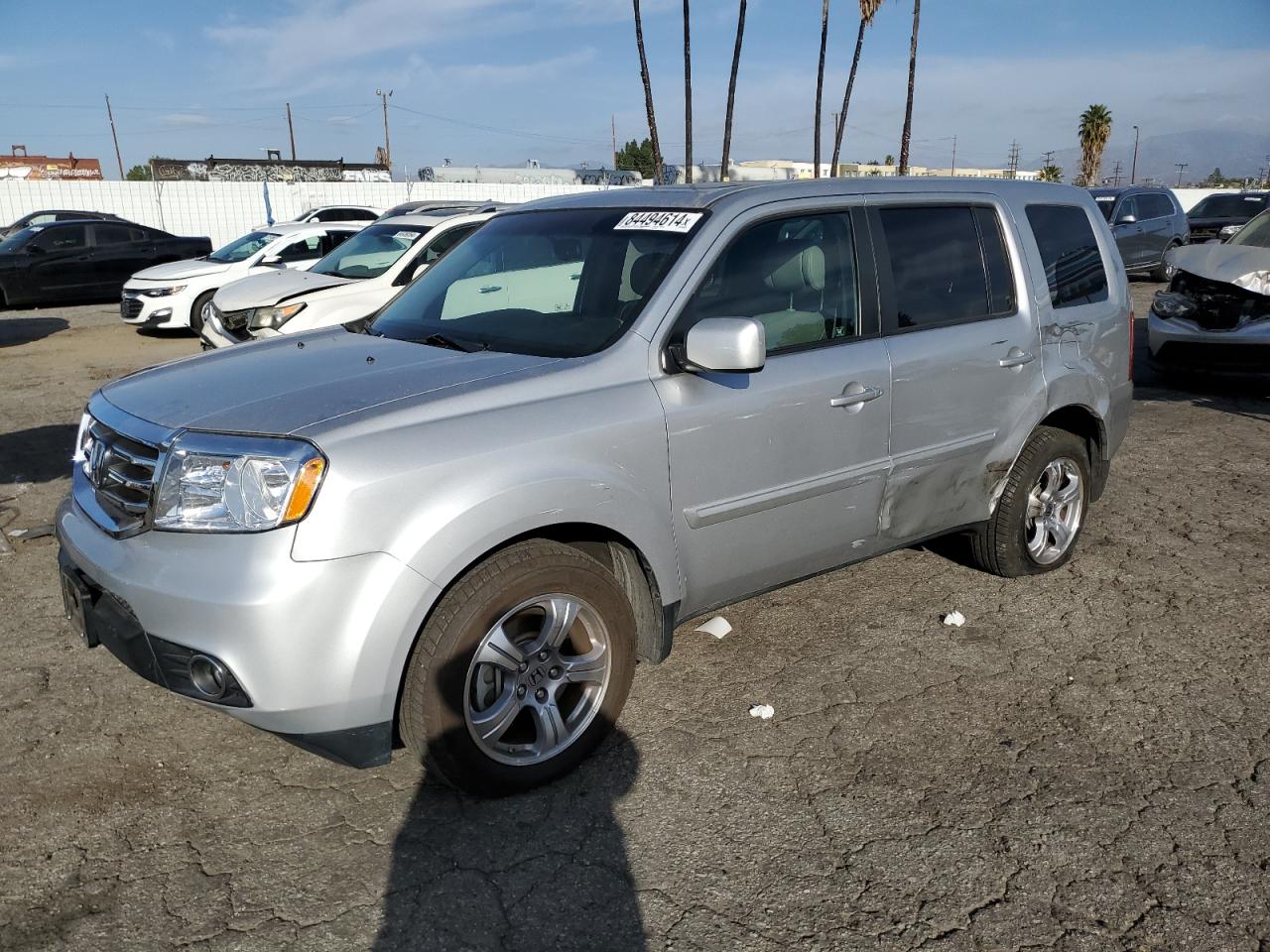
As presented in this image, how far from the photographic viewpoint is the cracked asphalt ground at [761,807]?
2670mm

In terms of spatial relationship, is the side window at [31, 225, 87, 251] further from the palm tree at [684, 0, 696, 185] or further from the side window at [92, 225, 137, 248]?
the palm tree at [684, 0, 696, 185]

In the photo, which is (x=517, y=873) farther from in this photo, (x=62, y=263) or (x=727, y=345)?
(x=62, y=263)

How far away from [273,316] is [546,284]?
6449mm

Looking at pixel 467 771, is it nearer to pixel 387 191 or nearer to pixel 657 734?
pixel 657 734

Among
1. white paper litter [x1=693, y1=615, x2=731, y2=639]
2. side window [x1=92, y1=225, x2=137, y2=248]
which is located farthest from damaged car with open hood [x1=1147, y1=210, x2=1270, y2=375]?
side window [x1=92, y1=225, x2=137, y2=248]

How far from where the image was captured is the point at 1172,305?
9.49 metres

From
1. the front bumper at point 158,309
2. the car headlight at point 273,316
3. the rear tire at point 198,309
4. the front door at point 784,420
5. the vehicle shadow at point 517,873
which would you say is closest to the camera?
the vehicle shadow at point 517,873

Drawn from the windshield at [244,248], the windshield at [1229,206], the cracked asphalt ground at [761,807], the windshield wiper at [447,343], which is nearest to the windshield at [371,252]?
the windshield at [244,248]

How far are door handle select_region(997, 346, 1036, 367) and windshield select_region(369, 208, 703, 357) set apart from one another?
1.64 meters

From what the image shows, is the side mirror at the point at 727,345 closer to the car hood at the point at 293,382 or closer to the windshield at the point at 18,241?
the car hood at the point at 293,382

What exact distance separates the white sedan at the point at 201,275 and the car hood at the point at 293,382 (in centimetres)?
1080

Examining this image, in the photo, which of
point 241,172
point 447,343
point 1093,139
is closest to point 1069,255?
point 447,343

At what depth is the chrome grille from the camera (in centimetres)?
299

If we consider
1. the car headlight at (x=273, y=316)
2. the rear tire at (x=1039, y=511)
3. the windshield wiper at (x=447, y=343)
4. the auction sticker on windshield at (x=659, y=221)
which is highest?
the auction sticker on windshield at (x=659, y=221)
